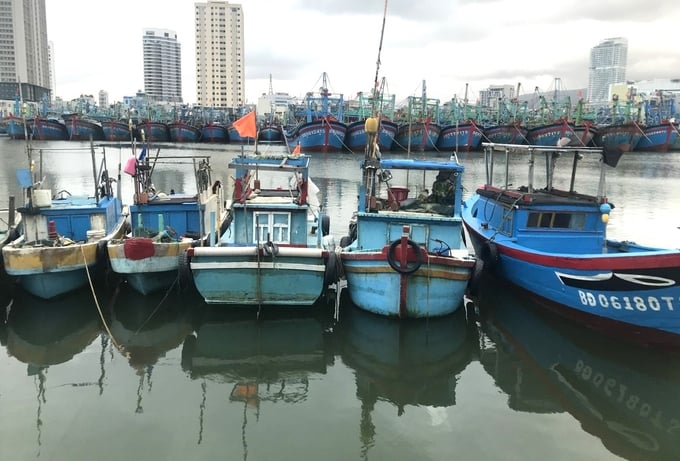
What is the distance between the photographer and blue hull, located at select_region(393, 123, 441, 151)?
199 feet

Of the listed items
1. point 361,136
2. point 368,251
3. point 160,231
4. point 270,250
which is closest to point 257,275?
point 270,250

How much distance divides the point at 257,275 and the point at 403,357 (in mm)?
3111

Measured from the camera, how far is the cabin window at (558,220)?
434 inches

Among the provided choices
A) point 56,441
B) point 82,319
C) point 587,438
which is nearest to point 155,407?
point 56,441

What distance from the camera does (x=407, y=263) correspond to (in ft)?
31.3

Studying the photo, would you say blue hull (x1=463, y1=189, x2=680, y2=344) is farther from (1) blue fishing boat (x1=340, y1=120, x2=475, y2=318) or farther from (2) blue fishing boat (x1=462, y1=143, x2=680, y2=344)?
(1) blue fishing boat (x1=340, y1=120, x2=475, y2=318)

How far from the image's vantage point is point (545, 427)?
6.96m

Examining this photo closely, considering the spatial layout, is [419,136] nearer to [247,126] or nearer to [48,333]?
[247,126]

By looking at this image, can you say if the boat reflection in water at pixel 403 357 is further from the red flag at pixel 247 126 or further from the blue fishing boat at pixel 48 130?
the blue fishing boat at pixel 48 130

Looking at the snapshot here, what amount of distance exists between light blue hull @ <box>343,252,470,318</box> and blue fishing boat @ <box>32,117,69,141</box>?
78.5 meters

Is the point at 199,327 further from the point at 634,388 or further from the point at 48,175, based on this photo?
the point at 48,175

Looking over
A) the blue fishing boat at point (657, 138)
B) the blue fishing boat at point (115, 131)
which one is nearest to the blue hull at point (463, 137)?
the blue fishing boat at point (657, 138)

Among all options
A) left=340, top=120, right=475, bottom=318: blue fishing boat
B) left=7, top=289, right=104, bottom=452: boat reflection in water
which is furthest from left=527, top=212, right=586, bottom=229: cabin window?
left=7, top=289, right=104, bottom=452: boat reflection in water

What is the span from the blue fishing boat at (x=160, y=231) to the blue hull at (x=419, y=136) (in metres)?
48.5
